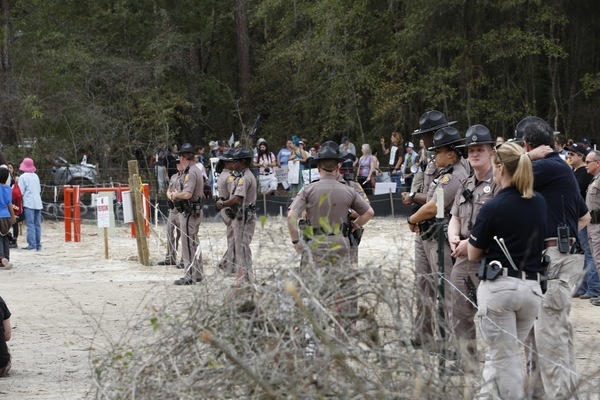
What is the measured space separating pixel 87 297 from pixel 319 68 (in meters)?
26.1

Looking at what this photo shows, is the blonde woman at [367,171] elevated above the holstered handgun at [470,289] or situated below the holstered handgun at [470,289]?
above

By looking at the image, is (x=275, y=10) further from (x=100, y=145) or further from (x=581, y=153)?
(x=581, y=153)

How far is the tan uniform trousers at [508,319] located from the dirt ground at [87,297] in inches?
16.5

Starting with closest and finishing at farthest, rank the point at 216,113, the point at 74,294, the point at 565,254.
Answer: the point at 565,254 → the point at 74,294 → the point at 216,113

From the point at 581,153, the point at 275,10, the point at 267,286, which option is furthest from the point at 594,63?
the point at 267,286

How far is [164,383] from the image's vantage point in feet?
14.9

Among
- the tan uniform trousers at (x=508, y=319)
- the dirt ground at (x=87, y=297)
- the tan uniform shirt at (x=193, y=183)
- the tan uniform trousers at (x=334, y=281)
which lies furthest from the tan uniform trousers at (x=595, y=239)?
the tan uniform trousers at (x=334, y=281)

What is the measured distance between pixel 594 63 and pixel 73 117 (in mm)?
17516

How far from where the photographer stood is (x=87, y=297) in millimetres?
13711

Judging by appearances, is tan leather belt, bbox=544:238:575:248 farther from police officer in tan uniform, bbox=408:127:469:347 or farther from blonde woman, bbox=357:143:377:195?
blonde woman, bbox=357:143:377:195

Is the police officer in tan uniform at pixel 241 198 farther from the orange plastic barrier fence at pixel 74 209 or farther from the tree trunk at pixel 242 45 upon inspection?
the tree trunk at pixel 242 45

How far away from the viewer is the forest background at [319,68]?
109 ft

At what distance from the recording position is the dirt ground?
5.41 meters

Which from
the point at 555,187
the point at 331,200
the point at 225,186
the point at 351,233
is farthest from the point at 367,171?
the point at 555,187
